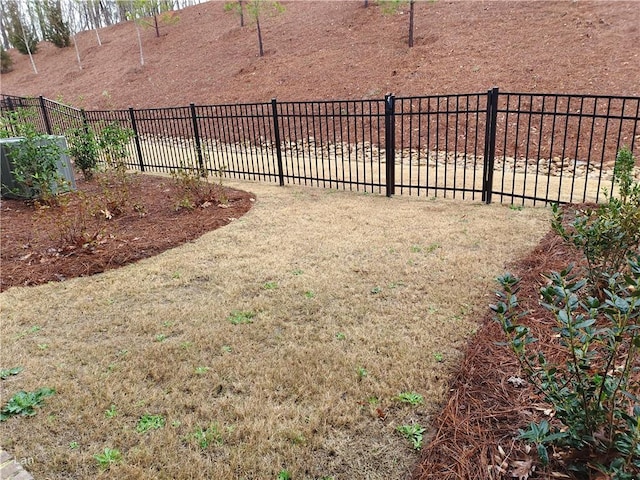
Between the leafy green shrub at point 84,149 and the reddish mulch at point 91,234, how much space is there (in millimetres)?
1747

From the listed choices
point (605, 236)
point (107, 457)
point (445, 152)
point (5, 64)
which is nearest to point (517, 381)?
point (605, 236)

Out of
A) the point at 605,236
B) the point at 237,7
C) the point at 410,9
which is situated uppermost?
the point at 237,7

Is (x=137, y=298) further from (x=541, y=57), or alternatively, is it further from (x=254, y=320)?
(x=541, y=57)

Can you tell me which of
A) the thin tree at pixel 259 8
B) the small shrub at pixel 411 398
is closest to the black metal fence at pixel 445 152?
the small shrub at pixel 411 398

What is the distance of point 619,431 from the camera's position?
Answer: 1917 millimetres

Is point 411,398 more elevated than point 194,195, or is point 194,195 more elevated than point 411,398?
point 411,398

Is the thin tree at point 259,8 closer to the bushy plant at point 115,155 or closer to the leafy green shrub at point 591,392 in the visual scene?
the bushy plant at point 115,155

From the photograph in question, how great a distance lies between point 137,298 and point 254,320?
4.05 feet

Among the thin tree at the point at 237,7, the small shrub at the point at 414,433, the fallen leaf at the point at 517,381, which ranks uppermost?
the thin tree at the point at 237,7

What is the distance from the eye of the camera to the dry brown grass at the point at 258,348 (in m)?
2.31

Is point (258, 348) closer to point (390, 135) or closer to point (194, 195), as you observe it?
point (194, 195)

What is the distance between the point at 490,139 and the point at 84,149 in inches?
301

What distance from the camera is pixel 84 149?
901 centimetres

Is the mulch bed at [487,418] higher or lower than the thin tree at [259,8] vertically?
lower
